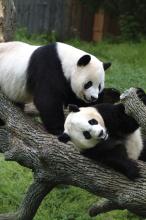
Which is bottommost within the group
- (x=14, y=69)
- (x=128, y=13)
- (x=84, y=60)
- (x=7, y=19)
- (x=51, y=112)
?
(x=128, y=13)

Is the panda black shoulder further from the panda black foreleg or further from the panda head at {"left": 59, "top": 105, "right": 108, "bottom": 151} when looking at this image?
the panda head at {"left": 59, "top": 105, "right": 108, "bottom": 151}

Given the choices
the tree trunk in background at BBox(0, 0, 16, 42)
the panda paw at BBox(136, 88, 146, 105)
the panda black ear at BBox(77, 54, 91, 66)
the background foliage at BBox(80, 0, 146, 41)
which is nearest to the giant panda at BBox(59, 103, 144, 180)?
the panda paw at BBox(136, 88, 146, 105)

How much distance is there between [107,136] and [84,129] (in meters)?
0.17

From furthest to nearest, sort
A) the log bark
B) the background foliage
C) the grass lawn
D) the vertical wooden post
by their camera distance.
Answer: the vertical wooden post < the background foliage < the grass lawn < the log bark

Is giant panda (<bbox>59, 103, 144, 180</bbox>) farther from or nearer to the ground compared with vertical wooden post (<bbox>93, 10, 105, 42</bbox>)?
farther from the ground

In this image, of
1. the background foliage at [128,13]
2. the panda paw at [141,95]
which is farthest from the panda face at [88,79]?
the background foliage at [128,13]

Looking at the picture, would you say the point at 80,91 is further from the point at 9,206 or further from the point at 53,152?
the point at 9,206

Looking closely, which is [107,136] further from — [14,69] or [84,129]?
[14,69]

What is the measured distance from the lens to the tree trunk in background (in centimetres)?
708

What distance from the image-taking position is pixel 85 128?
468cm

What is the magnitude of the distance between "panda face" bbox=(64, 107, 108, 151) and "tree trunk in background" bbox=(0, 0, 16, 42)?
97.6 inches

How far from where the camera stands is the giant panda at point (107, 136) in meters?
4.63

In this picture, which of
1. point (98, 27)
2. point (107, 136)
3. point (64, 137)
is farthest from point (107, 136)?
point (98, 27)

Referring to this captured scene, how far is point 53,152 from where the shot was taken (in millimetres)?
4863
